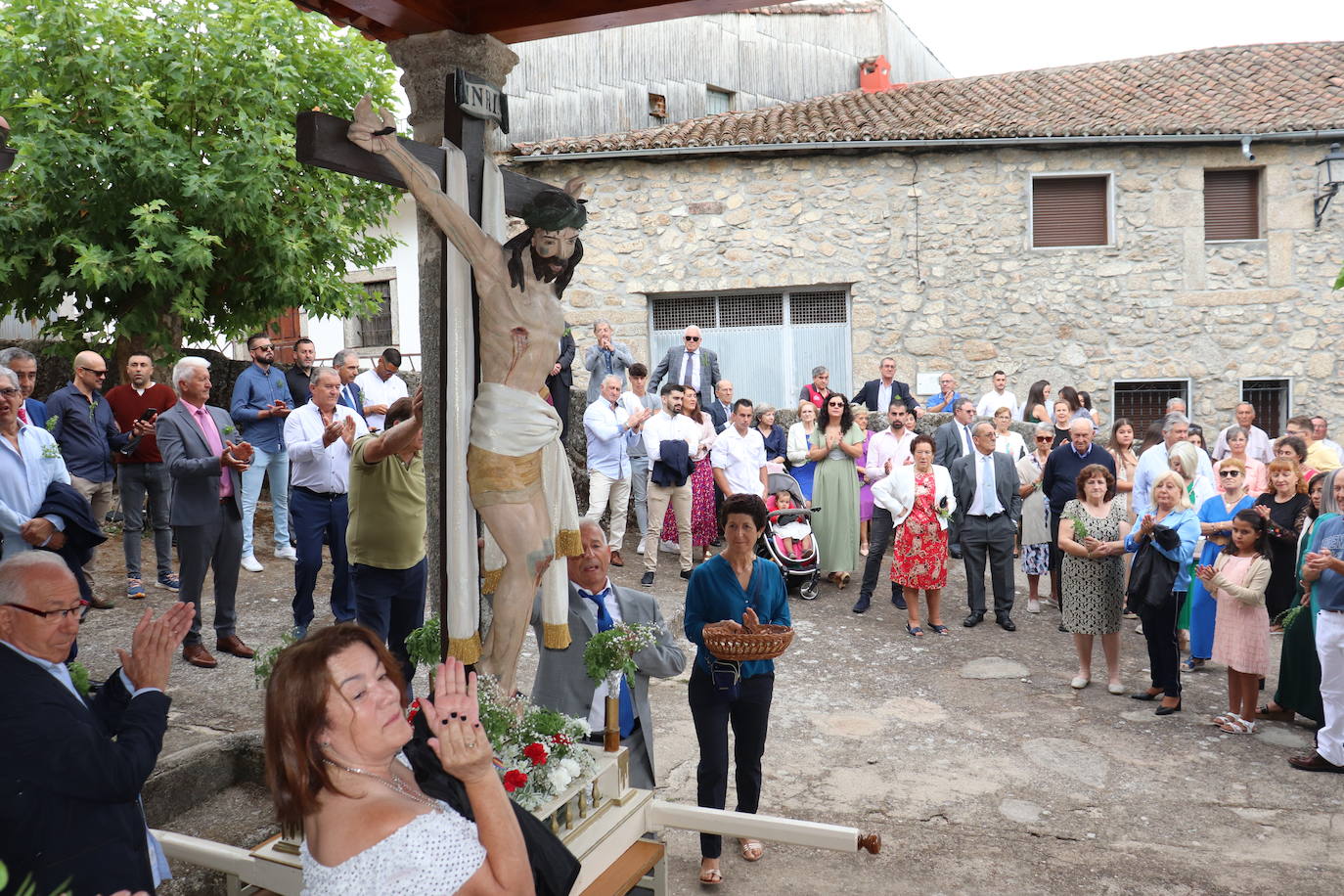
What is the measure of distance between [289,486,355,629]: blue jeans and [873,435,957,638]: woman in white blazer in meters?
4.63

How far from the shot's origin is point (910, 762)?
637cm

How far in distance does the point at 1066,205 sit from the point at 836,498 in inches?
291

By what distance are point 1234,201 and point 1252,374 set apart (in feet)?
8.25

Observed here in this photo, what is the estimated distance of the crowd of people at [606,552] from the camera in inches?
86.7

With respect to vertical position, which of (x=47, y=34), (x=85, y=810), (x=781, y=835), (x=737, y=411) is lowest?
(x=781, y=835)

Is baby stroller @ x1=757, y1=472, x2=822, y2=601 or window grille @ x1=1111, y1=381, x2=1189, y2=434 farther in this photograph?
window grille @ x1=1111, y1=381, x2=1189, y2=434

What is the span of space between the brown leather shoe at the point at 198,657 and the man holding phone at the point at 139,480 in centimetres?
189

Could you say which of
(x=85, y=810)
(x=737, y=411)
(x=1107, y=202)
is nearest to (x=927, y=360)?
(x=1107, y=202)

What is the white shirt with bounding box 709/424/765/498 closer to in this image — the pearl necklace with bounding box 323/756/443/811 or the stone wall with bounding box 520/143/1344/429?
the stone wall with bounding box 520/143/1344/429

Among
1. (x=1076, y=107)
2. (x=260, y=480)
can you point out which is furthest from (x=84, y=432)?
A: (x=1076, y=107)

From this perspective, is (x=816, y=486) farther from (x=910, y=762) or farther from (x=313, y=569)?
(x=313, y=569)

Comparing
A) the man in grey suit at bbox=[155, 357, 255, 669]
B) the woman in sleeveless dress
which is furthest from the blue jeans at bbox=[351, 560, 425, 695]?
the woman in sleeveless dress

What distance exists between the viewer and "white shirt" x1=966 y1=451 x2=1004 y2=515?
9438 mm

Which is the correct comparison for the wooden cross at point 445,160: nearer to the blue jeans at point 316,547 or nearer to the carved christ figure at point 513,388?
the carved christ figure at point 513,388
